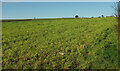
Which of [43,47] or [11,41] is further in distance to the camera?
[11,41]

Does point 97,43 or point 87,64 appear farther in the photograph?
point 97,43

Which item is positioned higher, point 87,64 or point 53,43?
point 53,43

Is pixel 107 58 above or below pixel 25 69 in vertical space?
above

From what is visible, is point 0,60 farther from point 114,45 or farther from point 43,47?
point 114,45

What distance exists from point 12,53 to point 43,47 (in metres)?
2.82

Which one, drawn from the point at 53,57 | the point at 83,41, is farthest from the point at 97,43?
the point at 53,57

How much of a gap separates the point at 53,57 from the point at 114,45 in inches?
217

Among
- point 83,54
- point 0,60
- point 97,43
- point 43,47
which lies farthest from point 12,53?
point 97,43

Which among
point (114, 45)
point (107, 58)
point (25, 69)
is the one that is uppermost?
point (114, 45)

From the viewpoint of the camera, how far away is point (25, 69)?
35.8 ft

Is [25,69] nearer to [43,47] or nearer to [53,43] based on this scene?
[43,47]

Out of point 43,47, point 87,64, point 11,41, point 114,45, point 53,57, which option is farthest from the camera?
point 11,41

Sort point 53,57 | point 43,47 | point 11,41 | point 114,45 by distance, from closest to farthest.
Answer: point 53,57 < point 114,45 < point 43,47 < point 11,41

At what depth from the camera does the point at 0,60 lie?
12430 mm
